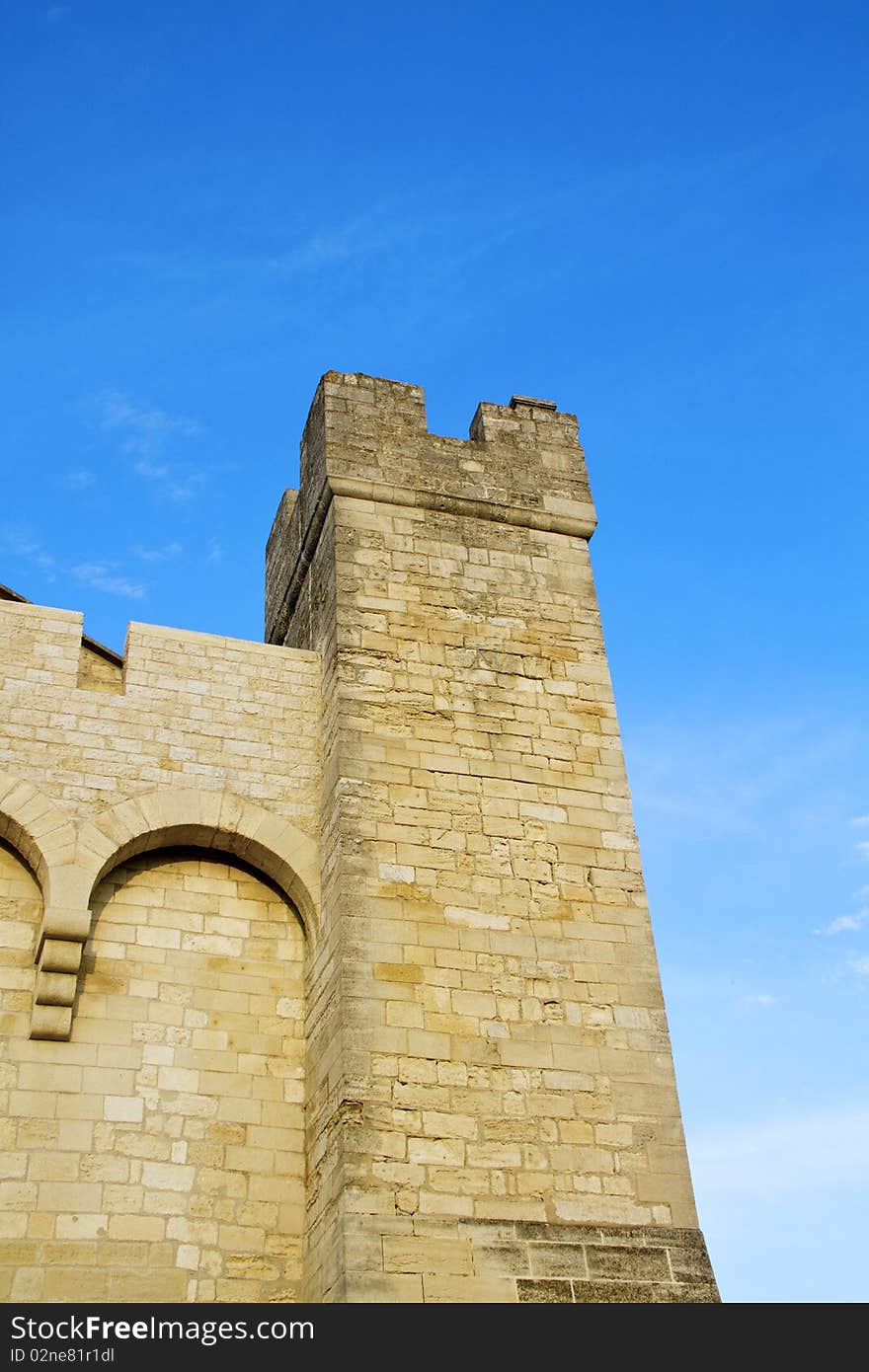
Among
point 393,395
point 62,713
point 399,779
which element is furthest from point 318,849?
point 393,395

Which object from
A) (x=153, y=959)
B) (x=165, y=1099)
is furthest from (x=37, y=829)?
(x=165, y=1099)

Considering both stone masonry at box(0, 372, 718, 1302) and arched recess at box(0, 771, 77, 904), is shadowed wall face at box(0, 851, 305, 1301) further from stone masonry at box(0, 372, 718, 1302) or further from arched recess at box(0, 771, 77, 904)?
arched recess at box(0, 771, 77, 904)

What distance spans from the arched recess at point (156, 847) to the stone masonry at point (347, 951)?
2 cm

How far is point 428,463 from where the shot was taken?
9000 mm

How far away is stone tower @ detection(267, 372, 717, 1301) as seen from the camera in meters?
6.37

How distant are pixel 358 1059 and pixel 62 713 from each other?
2.60 metres

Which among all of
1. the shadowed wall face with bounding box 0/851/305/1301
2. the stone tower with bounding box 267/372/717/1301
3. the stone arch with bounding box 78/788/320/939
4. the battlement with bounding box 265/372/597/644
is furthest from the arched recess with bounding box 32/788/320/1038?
the battlement with bounding box 265/372/597/644

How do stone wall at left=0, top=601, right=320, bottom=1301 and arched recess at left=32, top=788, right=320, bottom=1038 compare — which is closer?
stone wall at left=0, top=601, right=320, bottom=1301

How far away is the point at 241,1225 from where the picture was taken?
664cm

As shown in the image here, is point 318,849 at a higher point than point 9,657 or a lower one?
lower

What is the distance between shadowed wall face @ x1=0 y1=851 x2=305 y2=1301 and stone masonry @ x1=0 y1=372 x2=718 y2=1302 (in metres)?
0.02

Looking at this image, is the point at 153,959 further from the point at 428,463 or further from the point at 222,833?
the point at 428,463
